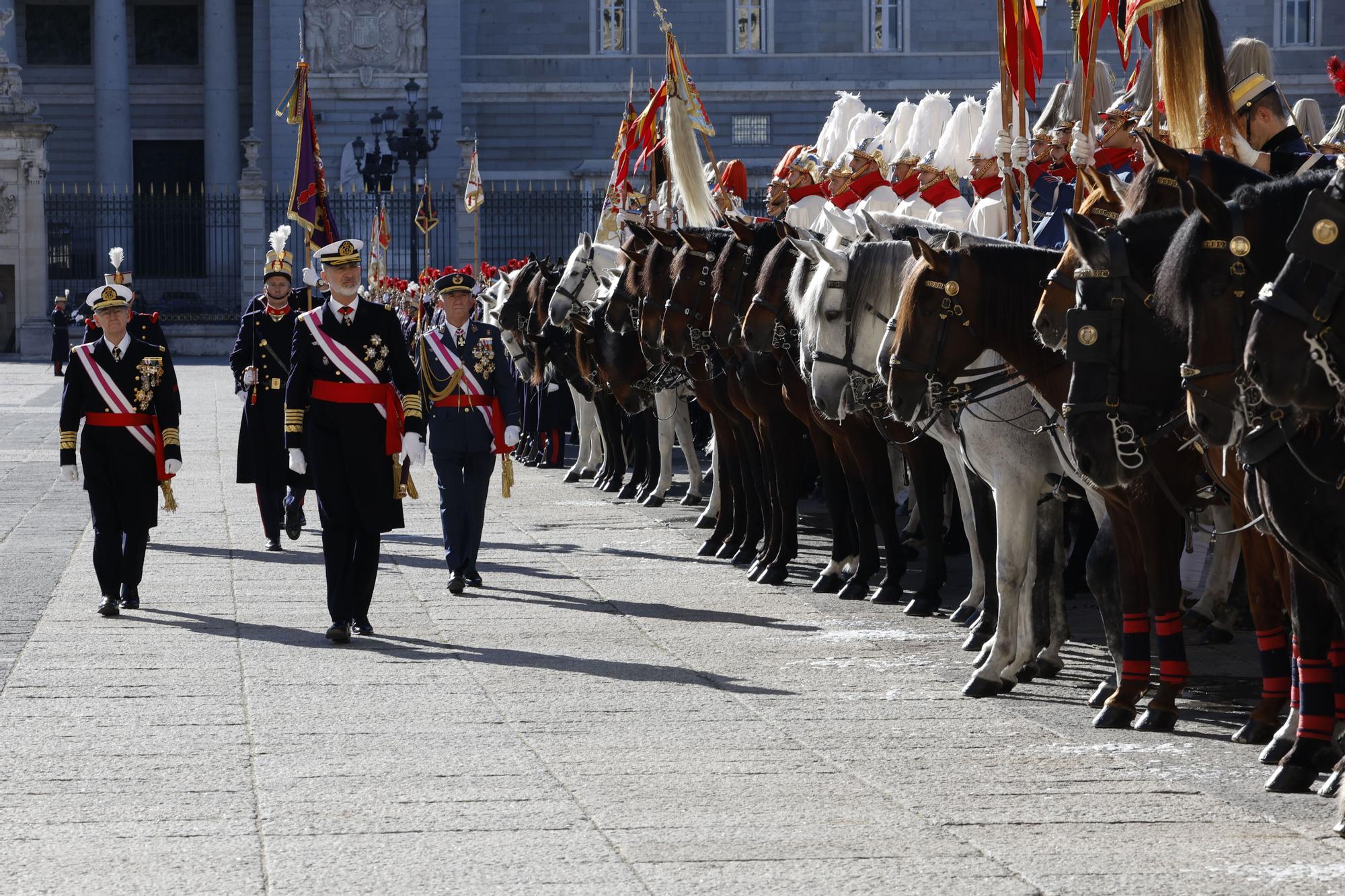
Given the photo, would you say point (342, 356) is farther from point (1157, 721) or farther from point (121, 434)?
point (1157, 721)

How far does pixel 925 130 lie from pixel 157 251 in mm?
34565

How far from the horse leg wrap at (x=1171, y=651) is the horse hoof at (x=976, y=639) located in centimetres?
164

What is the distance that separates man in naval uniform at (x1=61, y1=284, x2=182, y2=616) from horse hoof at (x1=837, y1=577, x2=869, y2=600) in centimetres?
361

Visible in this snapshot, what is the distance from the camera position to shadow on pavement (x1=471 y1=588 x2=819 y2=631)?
9.43 metres

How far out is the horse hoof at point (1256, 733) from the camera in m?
6.64

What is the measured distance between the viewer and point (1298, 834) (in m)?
5.35

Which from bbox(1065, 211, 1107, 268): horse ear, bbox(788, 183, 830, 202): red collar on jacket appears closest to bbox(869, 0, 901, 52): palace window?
bbox(788, 183, 830, 202): red collar on jacket

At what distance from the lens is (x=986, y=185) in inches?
499

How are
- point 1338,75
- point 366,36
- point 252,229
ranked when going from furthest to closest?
point 366,36 < point 252,229 < point 1338,75

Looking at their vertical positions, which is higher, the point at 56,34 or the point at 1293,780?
the point at 56,34

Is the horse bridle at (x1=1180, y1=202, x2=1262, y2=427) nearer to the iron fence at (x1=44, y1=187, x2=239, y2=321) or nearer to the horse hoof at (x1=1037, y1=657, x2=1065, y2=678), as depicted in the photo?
the horse hoof at (x1=1037, y1=657, x2=1065, y2=678)

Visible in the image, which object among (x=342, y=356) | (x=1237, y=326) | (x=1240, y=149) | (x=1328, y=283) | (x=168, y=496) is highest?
(x=1240, y=149)

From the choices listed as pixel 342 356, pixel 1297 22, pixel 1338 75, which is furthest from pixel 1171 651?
pixel 1297 22

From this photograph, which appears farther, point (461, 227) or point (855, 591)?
point (461, 227)
